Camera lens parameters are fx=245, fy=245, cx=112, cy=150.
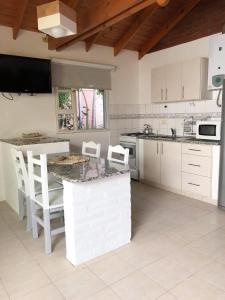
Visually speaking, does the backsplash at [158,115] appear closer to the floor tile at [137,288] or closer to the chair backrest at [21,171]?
the chair backrest at [21,171]

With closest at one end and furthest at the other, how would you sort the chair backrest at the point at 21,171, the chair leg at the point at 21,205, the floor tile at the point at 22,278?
the floor tile at the point at 22,278, the chair backrest at the point at 21,171, the chair leg at the point at 21,205

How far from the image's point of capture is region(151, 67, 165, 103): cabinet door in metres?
4.33

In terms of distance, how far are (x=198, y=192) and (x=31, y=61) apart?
3.11 metres

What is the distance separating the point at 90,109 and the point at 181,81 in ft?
5.61

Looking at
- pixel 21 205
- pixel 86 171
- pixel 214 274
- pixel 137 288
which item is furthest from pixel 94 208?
pixel 21 205

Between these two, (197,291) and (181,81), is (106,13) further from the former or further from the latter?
(197,291)

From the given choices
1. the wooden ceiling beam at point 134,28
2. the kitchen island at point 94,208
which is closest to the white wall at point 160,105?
the wooden ceiling beam at point 134,28

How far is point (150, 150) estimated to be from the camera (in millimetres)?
4273

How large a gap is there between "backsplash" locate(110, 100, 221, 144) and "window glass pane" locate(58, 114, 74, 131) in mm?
873

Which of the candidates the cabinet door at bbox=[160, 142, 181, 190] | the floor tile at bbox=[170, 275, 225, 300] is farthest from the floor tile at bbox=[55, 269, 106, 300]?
the cabinet door at bbox=[160, 142, 181, 190]

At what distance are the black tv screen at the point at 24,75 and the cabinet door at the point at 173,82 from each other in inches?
77.7

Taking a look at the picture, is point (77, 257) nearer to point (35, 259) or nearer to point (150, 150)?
point (35, 259)

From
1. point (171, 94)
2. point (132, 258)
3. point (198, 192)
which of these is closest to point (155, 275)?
point (132, 258)

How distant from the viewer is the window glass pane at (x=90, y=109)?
447cm
